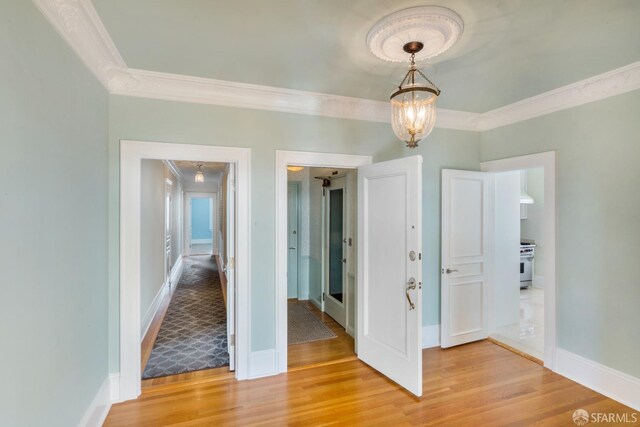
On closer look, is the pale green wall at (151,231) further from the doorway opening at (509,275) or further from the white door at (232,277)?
the doorway opening at (509,275)

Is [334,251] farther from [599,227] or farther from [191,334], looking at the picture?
[599,227]

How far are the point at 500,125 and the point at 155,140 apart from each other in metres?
3.75

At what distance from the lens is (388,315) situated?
9.57 ft

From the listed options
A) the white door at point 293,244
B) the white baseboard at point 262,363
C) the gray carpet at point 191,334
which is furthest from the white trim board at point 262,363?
the white door at point 293,244

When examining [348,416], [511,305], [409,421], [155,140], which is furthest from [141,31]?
[511,305]

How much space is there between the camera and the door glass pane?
4.53 metres

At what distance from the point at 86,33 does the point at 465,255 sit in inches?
159

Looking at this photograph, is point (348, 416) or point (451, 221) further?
point (451, 221)

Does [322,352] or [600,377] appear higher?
[600,377]

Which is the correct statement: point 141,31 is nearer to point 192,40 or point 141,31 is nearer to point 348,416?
point 192,40

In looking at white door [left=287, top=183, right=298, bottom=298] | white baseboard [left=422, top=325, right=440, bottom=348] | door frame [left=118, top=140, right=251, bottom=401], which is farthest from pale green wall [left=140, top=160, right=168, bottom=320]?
white baseboard [left=422, top=325, right=440, bottom=348]

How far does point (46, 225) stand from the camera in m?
1.56

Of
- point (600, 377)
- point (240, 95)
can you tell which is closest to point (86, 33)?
point (240, 95)

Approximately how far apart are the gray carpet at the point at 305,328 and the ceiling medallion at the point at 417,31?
3255 mm
